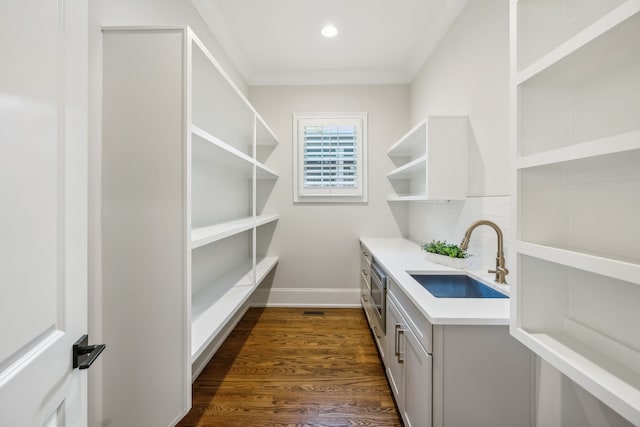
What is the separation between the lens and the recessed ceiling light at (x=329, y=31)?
7.85 feet

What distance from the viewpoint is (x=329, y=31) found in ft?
8.02

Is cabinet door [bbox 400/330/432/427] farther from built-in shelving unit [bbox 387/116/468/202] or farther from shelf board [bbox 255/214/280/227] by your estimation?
shelf board [bbox 255/214/280/227]

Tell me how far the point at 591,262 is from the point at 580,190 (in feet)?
1.04

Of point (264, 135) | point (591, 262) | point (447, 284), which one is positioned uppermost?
point (264, 135)

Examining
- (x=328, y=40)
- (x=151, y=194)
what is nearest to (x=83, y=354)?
(x=151, y=194)

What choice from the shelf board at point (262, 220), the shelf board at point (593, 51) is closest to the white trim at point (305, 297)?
the shelf board at point (262, 220)

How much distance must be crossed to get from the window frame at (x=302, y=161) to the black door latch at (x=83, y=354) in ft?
8.70

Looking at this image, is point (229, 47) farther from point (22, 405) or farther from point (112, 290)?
point (22, 405)

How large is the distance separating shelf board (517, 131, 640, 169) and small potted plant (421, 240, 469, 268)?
1053 mm

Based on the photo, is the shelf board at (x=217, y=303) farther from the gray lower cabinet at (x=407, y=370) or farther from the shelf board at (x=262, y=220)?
the gray lower cabinet at (x=407, y=370)

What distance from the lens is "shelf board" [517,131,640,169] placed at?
0.55 m

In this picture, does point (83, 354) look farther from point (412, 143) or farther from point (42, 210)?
point (412, 143)

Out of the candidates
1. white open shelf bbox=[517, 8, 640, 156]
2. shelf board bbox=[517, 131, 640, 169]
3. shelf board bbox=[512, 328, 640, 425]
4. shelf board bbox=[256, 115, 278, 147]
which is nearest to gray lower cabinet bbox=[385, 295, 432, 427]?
shelf board bbox=[512, 328, 640, 425]

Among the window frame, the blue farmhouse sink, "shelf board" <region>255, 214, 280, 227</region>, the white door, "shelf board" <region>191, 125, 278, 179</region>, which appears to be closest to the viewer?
the white door
